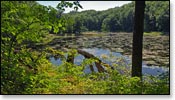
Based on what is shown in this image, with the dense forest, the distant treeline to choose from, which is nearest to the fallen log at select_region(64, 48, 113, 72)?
the dense forest

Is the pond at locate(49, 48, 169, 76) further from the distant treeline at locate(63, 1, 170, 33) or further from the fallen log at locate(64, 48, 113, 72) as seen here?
the distant treeline at locate(63, 1, 170, 33)

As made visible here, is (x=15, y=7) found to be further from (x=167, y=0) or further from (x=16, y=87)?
(x=167, y=0)

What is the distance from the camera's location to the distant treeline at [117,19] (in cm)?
432

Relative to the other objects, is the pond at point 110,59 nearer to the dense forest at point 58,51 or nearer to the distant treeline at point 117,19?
the dense forest at point 58,51

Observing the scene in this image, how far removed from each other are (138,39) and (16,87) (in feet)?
3.80

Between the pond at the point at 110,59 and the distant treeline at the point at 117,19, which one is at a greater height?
the distant treeline at the point at 117,19

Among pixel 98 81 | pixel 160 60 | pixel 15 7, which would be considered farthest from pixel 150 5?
pixel 15 7

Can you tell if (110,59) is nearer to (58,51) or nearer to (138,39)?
(138,39)

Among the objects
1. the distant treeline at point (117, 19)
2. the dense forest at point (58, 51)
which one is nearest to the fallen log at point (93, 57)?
the dense forest at point (58, 51)

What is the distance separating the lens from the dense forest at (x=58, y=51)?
4312 millimetres

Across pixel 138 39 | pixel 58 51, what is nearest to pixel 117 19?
pixel 138 39

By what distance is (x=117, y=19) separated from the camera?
4355 mm

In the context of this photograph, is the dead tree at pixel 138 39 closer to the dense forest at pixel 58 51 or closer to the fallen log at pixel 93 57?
the dense forest at pixel 58 51

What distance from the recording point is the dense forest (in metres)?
4.31
